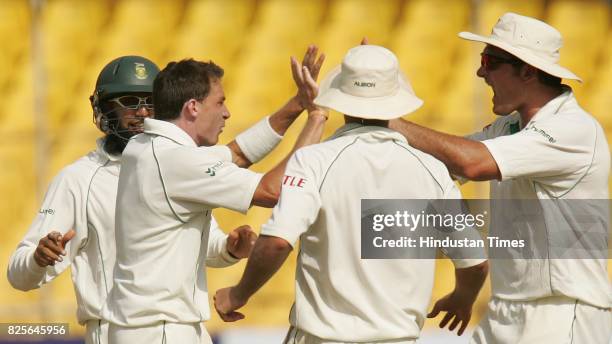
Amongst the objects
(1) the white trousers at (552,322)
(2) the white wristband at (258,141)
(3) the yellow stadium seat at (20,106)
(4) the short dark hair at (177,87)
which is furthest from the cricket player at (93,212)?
(3) the yellow stadium seat at (20,106)

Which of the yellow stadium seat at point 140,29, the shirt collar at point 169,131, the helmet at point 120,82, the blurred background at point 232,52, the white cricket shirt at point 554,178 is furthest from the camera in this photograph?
the yellow stadium seat at point 140,29

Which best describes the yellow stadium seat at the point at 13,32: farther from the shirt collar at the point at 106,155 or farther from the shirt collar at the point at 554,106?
the shirt collar at the point at 554,106

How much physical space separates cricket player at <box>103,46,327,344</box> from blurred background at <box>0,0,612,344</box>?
367 cm

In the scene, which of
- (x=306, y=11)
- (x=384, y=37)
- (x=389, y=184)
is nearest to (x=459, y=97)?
(x=384, y=37)

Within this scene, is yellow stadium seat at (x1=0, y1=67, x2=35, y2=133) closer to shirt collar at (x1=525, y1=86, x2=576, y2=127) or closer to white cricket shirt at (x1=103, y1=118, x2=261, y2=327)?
white cricket shirt at (x1=103, y1=118, x2=261, y2=327)

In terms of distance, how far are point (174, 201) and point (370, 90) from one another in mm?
762

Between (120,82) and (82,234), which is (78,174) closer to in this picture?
(82,234)

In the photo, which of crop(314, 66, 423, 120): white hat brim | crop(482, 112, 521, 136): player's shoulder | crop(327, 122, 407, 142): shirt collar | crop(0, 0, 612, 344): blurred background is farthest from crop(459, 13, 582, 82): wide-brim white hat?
crop(0, 0, 612, 344): blurred background

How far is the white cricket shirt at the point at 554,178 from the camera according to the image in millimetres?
4652

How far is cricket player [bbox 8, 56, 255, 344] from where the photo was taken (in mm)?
4887

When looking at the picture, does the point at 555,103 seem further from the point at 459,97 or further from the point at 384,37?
the point at 384,37

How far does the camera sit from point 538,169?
4660mm

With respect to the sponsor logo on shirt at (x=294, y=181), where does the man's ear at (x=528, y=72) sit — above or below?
above

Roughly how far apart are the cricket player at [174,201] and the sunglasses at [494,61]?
733mm
